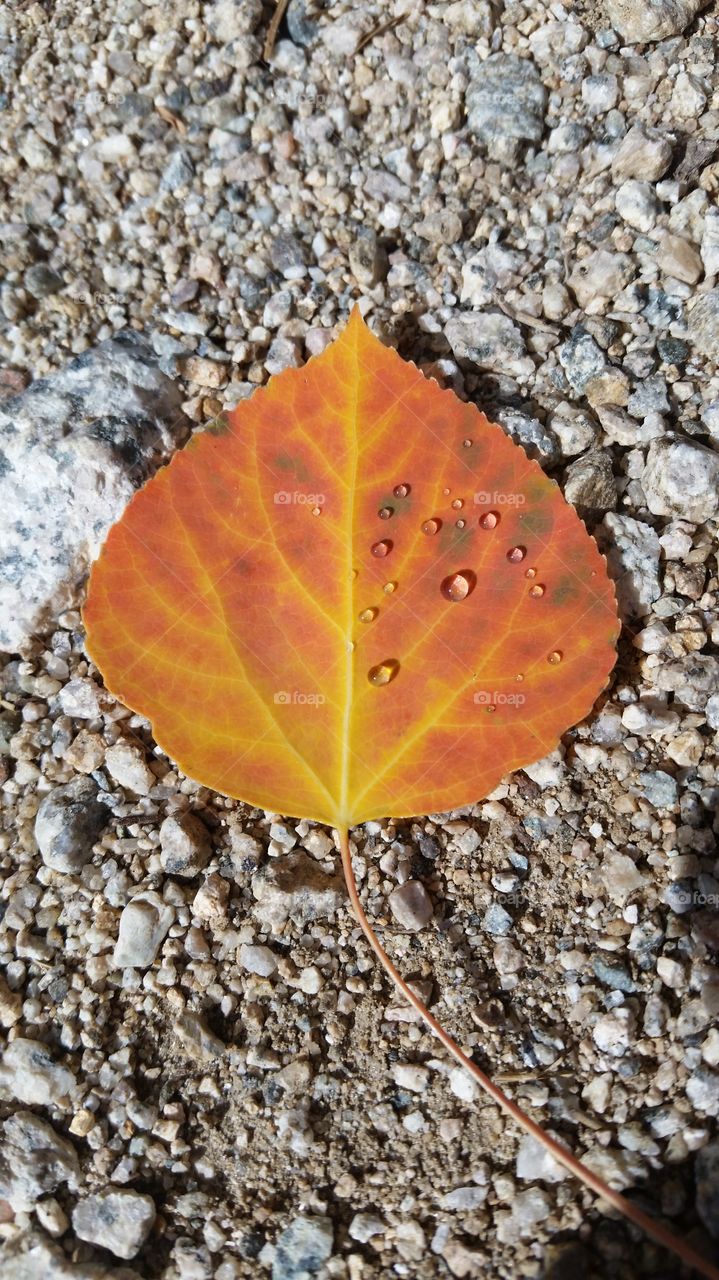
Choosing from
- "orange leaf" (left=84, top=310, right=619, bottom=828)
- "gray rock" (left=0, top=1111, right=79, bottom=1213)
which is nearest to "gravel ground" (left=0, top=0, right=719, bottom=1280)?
"gray rock" (left=0, top=1111, right=79, bottom=1213)

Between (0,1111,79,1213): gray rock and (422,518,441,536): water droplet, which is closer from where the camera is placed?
(0,1111,79,1213): gray rock

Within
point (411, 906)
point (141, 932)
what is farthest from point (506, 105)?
point (141, 932)

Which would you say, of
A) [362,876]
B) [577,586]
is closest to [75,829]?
[362,876]

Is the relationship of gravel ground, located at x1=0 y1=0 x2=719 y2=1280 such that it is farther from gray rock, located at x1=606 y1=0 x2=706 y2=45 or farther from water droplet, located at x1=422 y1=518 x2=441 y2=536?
water droplet, located at x1=422 y1=518 x2=441 y2=536

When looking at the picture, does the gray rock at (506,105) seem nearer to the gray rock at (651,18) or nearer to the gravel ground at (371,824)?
the gravel ground at (371,824)

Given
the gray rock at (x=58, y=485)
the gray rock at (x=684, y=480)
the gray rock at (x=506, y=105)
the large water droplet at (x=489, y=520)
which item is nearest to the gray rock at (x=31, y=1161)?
the gray rock at (x=58, y=485)

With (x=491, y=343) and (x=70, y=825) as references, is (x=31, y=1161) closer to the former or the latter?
(x=70, y=825)
